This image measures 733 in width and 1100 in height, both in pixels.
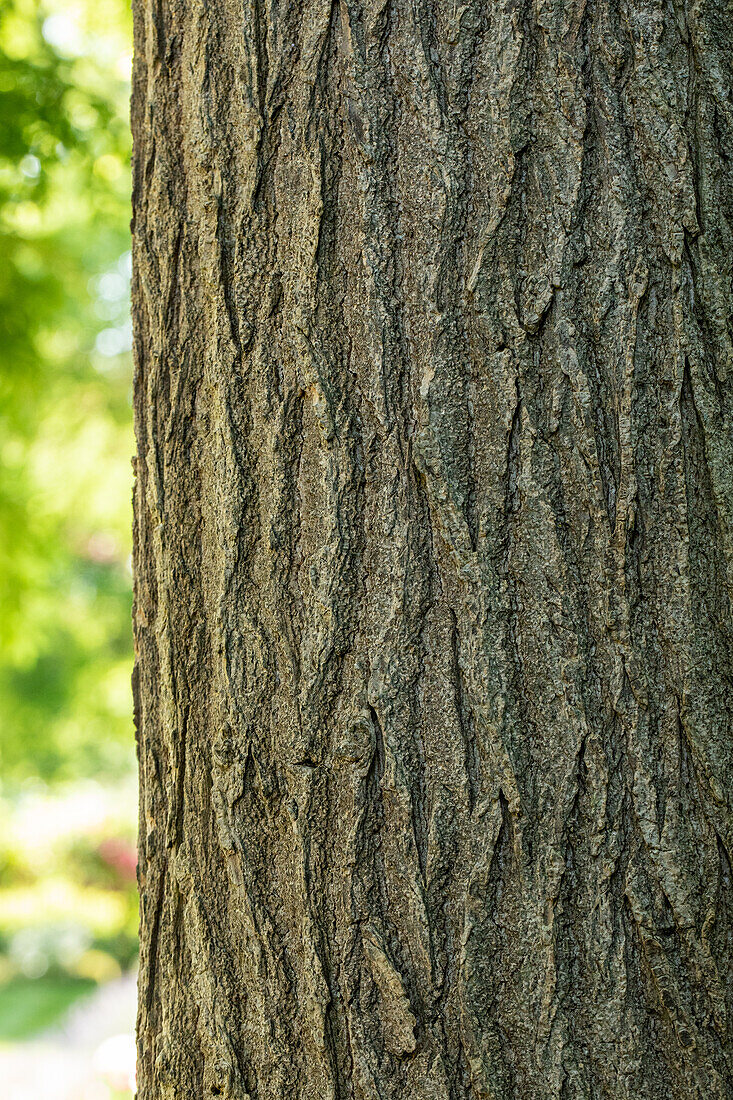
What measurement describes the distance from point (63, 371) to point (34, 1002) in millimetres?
7206

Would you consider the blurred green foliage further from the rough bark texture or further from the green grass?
the green grass

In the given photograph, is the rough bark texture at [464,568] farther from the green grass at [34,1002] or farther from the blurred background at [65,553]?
the green grass at [34,1002]

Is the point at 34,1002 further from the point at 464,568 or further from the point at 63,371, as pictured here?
the point at 464,568

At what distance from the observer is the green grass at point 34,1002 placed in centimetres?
873

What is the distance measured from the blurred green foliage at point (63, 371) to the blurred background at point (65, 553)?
0.04 ft

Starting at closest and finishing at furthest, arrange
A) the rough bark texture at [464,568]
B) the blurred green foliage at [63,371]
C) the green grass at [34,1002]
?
the rough bark texture at [464,568] < the blurred green foliage at [63,371] < the green grass at [34,1002]

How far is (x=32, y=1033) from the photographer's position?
27.6ft

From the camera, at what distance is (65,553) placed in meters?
6.88

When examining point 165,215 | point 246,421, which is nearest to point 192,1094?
point 246,421

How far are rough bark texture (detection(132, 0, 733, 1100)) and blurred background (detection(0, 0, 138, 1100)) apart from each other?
6.73ft

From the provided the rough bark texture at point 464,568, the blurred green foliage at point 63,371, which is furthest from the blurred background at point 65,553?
the rough bark texture at point 464,568

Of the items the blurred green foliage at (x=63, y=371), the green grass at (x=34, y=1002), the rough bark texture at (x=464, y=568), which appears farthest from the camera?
the green grass at (x=34, y=1002)

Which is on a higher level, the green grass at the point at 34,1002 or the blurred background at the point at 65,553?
the blurred background at the point at 65,553

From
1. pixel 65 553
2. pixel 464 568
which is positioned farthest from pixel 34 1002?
pixel 464 568
